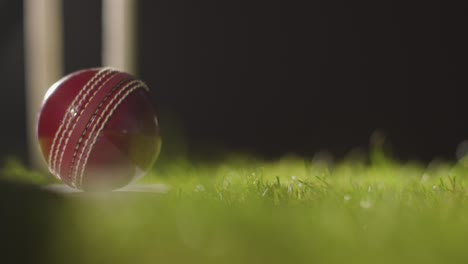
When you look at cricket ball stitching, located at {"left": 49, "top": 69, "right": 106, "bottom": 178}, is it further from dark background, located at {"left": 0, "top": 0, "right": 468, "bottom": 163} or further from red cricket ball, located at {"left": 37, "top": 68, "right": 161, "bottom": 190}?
dark background, located at {"left": 0, "top": 0, "right": 468, "bottom": 163}

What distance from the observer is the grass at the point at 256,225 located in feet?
3.74

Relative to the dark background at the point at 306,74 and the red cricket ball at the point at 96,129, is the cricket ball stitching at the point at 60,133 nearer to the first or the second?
the red cricket ball at the point at 96,129

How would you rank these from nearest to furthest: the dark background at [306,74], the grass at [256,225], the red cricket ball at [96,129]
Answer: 1. the grass at [256,225]
2. the red cricket ball at [96,129]
3. the dark background at [306,74]

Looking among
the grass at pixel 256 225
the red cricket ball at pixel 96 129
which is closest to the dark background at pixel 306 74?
the grass at pixel 256 225

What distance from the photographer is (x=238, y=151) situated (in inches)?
120

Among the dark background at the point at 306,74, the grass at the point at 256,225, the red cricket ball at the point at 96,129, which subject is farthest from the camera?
the dark background at the point at 306,74

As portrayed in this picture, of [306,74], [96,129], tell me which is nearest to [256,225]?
[96,129]

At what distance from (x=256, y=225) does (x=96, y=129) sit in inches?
23.0

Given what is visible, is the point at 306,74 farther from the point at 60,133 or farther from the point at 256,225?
the point at 256,225

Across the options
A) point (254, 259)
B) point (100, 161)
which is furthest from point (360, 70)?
point (254, 259)

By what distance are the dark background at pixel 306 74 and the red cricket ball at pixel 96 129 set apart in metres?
1.23

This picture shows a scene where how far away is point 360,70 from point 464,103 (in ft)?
1.84

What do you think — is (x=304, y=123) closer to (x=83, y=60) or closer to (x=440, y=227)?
(x=83, y=60)

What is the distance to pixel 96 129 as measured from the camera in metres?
1.61
